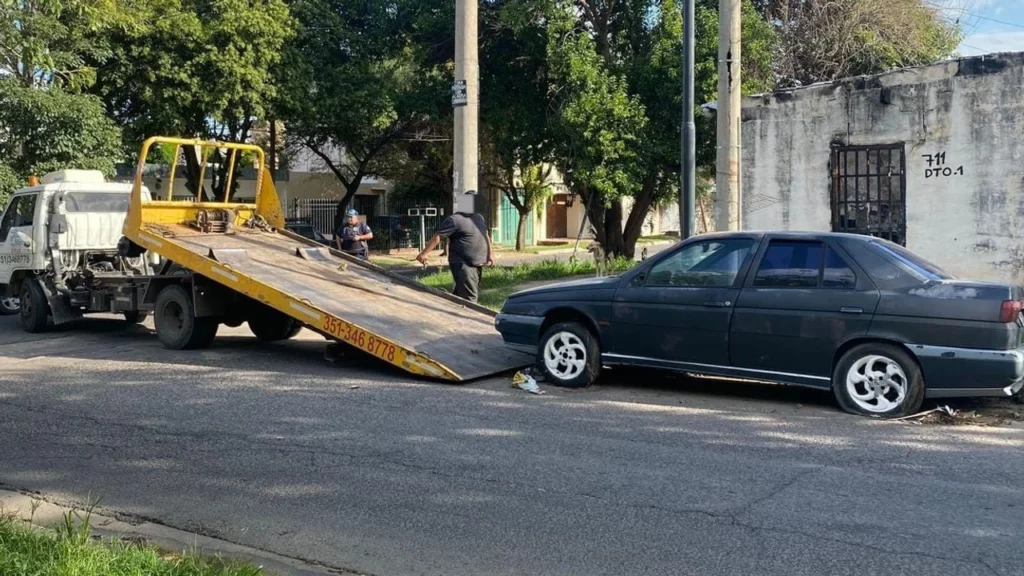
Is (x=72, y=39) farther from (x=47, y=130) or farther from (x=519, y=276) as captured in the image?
(x=519, y=276)

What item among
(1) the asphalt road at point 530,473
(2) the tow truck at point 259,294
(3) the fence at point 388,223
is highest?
(3) the fence at point 388,223

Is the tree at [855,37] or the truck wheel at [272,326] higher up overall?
the tree at [855,37]

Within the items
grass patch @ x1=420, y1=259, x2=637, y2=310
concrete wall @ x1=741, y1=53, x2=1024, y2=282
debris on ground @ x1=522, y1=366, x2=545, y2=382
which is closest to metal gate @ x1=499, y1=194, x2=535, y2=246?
grass patch @ x1=420, y1=259, x2=637, y2=310

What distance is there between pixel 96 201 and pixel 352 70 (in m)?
12.6

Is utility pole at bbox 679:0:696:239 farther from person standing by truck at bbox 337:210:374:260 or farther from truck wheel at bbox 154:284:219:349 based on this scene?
truck wheel at bbox 154:284:219:349

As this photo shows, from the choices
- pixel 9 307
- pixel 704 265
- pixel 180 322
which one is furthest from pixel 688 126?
pixel 9 307

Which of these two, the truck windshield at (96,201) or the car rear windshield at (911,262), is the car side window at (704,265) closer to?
the car rear windshield at (911,262)

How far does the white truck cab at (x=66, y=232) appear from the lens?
13.7 m

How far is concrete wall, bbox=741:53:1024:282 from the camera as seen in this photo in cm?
1288

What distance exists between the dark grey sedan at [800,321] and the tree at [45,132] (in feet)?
43.2

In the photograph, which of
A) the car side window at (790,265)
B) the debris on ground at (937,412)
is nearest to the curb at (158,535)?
the car side window at (790,265)

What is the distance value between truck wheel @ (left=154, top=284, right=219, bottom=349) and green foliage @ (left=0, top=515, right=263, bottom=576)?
690cm

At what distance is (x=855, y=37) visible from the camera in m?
19.9

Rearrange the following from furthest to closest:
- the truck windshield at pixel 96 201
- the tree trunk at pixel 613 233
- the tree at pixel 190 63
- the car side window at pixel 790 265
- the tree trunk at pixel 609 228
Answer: the tree trunk at pixel 613 233
the tree trunk at pixel 609 228
the tree at pixel 190 63
the truck windshield at pixel 96 201
the car side window at pixel 790 265
